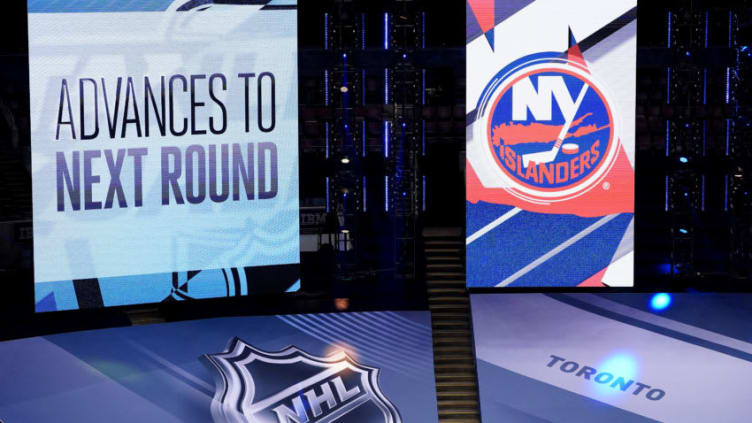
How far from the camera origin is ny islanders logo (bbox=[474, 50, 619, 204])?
13336 mm

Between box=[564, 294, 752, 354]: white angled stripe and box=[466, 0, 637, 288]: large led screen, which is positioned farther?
box=[466, 0, 637, 288]: large led screen

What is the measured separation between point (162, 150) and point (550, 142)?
17.6 feet

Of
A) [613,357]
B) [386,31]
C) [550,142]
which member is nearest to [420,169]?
[386,31]

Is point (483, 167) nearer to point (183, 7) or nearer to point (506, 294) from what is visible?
point (506, 294)

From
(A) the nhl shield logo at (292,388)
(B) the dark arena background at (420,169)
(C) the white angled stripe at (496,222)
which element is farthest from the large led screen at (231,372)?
(C) the white angled stripe at (496,222)

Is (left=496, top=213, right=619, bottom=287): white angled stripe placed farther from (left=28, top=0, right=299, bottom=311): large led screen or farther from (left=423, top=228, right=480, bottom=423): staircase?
(left=28, top=0, right=299, bottom=311): large led screen

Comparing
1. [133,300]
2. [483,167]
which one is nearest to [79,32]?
[133,300]

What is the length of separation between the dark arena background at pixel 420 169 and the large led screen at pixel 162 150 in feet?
3.30

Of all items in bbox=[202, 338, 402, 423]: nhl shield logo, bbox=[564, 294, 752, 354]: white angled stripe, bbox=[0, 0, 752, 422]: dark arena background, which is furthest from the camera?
bbox=[0, 0, 752, 422]: dark arena background

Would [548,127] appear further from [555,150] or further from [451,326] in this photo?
[451,326]

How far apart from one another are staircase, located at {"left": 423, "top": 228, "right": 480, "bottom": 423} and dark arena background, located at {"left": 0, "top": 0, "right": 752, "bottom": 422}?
2cm

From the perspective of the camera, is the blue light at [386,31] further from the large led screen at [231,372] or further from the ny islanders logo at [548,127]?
the large led screen at [231,372]

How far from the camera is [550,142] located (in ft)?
43.9

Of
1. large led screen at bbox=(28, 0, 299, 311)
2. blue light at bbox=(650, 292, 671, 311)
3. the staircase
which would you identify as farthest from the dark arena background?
large led screen at bbox=(28, 0, 299, 311)
